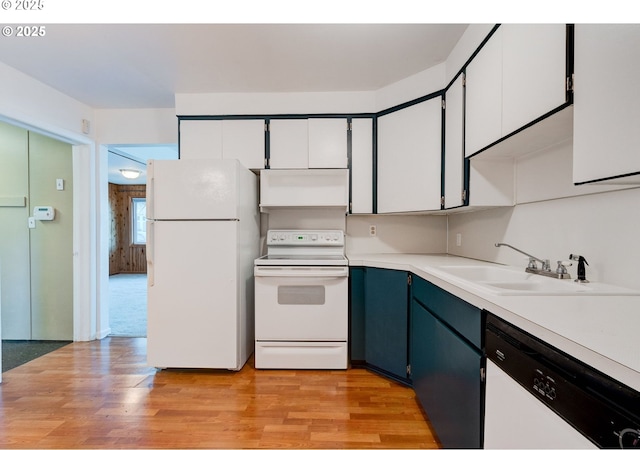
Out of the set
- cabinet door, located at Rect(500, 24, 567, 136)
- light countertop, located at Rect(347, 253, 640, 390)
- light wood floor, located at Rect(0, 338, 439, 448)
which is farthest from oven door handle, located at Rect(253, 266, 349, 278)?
cabinet door, located at Rect(500, 24, 567, 136)

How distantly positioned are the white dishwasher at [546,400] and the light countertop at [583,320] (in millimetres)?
25

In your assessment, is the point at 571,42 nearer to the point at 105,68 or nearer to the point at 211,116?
the point at 211,116

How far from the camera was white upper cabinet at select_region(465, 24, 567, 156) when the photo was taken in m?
1.01

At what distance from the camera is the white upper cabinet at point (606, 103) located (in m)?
0.75

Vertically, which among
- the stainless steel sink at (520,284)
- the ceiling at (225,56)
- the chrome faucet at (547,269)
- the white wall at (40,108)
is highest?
the ceiling at (225,56)

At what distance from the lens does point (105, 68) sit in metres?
2.14

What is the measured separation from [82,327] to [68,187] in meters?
1.42

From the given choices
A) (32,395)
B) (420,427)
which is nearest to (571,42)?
(420,427)

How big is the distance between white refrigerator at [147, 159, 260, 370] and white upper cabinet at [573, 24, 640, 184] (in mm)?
1895

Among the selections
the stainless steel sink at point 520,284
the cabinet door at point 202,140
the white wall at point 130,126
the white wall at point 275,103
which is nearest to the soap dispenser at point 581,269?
the stainless steel sink at point 520,284

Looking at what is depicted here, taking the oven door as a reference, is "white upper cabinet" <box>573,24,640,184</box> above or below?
above

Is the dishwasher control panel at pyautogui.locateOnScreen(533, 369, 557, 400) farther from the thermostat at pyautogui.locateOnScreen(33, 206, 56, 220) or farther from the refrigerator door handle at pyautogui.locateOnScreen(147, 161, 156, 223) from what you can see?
the thermostat at pyautogui.locateOnScreen(33, 206, 56, 220)

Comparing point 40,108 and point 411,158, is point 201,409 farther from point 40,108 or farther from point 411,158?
point 40,108

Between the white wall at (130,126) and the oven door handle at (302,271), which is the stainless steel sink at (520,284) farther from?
the white wall at (130,126)
